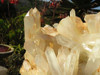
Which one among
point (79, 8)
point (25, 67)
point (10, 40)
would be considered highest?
point (25, 67)

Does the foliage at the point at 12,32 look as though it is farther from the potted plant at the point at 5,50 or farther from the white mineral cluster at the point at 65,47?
the white mineral cluster at the point at 65,47

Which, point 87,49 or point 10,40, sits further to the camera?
point 10,40

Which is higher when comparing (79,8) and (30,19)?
(30,19)

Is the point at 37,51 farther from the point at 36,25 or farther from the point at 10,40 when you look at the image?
the point at 10,40

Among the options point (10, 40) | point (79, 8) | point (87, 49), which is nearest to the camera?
point (87, 49)

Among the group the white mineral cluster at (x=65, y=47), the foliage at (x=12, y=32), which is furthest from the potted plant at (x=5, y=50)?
the white mineral cluster at (x=65, y=47)

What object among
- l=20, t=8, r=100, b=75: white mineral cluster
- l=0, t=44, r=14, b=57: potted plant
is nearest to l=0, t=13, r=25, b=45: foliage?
l=0, t=44, r=14, b=57: potted plant

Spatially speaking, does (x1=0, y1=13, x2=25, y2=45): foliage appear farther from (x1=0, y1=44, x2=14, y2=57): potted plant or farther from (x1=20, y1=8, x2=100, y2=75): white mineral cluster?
(x1=20, y1=8, x2=100, y2=75): white mineral cluster

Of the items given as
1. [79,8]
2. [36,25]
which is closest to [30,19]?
[36,25]

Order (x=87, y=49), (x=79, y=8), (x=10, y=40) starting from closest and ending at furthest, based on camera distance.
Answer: (x=87, y=49)
(x=10, y=40)
(x=79, y=8)
